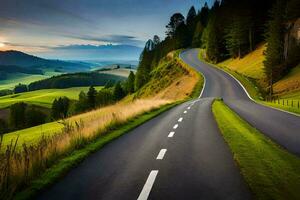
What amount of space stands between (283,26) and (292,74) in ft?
44.5

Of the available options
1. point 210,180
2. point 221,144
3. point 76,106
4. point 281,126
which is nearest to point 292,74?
point 281,126

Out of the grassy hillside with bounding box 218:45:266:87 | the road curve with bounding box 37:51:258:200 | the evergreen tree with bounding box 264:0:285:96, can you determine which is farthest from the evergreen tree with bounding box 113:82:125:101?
the road curve with bounding box 37:51:258:200

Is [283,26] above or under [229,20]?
under

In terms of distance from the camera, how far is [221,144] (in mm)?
11156

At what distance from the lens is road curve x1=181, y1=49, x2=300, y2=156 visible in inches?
512

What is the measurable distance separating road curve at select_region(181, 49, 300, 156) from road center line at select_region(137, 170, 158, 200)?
16.2ft

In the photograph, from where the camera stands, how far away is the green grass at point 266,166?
20.0ft

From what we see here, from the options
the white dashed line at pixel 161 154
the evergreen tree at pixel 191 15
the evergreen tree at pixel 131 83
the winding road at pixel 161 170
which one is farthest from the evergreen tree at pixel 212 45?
the white dashed line at pixel 161 154

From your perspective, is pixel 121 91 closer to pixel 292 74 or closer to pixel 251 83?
pixel 251 83

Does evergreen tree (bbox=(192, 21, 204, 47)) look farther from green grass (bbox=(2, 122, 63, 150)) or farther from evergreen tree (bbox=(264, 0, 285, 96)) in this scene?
green grass (bbox=(2, 122, 63, 150))

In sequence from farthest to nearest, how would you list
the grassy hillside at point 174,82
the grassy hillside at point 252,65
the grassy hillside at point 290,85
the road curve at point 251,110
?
the grassy hillside at point 252,65 → the grassy hillside at point 174,82 → the grassy hillside at point 290,85 → the road curve at point 251,110

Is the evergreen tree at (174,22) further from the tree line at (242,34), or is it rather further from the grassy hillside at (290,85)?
the grassy hillside at (290,85)

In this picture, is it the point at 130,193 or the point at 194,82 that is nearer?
the point at 130,193

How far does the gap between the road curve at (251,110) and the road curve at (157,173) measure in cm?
277
